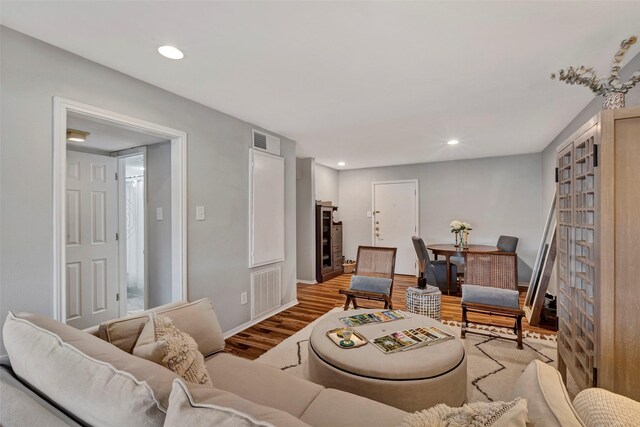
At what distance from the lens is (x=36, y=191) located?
1.72 metres

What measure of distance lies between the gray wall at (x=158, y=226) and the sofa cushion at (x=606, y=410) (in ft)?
10.2

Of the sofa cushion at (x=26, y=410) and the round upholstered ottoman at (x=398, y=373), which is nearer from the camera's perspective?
the sofa cushion at (x=26, y=410)

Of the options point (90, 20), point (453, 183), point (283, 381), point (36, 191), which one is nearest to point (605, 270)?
point (283, 381)

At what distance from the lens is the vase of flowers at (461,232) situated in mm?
4941

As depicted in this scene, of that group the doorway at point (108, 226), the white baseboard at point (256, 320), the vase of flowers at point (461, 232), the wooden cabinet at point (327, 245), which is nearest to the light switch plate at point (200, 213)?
the doorway at point (108, 226)

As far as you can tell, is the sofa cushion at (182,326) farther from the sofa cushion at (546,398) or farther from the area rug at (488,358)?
the sofa cushion at (546,398)

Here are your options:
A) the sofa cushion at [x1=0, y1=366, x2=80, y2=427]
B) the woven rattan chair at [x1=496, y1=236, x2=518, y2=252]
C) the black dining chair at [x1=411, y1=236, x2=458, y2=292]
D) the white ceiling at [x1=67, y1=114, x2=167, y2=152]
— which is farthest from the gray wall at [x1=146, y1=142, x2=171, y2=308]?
the woven rattan chair at [x1=496, y1=236, x2=518, y2=252]

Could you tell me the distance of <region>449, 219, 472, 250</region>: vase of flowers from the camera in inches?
195

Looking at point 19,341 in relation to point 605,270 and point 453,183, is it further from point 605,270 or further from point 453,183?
point 453,183

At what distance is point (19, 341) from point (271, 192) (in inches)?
109

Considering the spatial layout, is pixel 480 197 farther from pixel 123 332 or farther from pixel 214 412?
pixel 214 412

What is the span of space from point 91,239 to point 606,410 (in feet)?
13.3

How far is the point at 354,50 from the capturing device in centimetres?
186

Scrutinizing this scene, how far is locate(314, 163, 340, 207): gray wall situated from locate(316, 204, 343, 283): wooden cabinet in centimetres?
41
